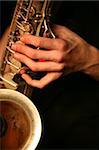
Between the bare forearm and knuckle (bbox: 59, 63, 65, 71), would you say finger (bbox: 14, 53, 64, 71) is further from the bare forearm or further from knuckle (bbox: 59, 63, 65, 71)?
the bare forearm

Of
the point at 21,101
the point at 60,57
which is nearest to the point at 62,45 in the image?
the point at 60,57

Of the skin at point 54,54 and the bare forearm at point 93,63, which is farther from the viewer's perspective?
the bare forearm at point 93,63

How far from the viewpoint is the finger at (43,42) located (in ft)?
4.13

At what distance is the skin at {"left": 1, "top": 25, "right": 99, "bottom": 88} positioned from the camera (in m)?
1.27

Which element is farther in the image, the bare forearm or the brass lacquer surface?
the bare forearm

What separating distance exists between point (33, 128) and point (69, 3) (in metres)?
0.62

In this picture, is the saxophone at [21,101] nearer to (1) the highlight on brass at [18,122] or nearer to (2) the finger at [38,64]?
(1) the highlight on brass at [18,122]

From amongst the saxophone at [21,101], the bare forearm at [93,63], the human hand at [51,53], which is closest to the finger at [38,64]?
the human hand at [51,53]

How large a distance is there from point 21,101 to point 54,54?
0.68 feet

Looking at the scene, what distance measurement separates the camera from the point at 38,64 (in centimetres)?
129

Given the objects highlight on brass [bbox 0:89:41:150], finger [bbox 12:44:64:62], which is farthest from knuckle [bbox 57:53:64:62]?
highlight on brass [bbox 0:89:41:150]

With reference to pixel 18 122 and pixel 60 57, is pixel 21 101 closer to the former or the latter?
pixel 18 122

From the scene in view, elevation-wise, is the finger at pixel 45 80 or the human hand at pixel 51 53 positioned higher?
the human hand at pixel 51 53

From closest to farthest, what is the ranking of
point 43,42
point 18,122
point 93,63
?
point 43,42 → point 18,122 → point 93,63
